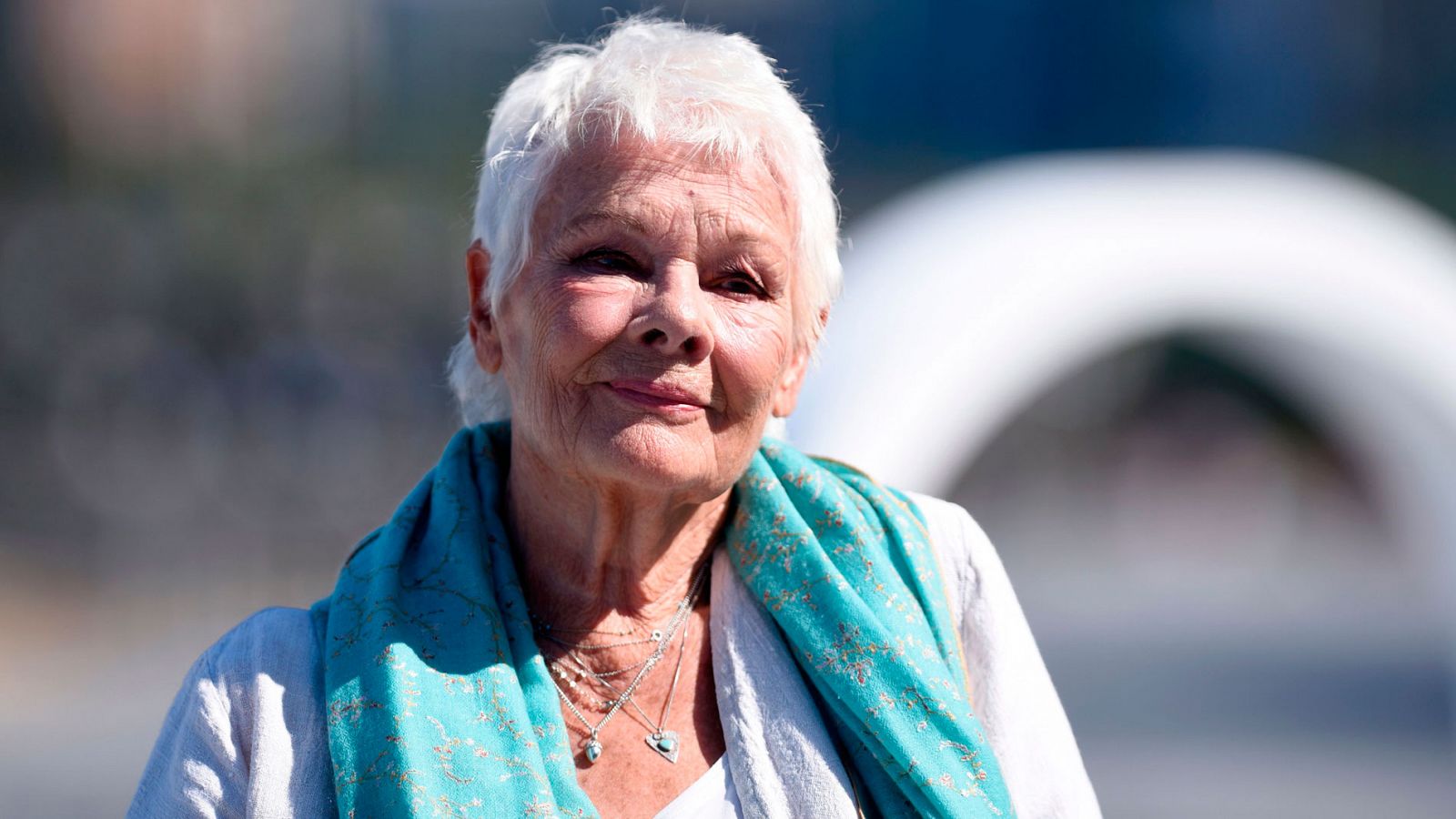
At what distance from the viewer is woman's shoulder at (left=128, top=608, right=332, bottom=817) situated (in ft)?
6.48

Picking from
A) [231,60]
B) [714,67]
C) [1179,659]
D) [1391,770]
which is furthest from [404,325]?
[714,67]

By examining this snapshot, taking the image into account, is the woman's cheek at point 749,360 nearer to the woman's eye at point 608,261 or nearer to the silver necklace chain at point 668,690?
the woman's eye at point 608,261

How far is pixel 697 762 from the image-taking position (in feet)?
7.03

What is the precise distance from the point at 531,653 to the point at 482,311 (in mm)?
599

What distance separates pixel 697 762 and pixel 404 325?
17621mm

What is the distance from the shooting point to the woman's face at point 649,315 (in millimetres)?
2096

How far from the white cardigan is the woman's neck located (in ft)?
0.33

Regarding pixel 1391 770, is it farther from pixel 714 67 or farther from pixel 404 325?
pixel 404 325

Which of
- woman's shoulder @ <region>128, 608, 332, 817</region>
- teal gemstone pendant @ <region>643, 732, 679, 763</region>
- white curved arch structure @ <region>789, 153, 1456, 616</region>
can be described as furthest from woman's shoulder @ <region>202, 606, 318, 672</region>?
white curved arch structure @ <region>789, 153, 1456, 616</region>

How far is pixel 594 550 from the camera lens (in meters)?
2.28

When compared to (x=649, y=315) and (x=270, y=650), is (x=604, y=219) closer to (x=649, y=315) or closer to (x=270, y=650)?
(x=649, y=315)

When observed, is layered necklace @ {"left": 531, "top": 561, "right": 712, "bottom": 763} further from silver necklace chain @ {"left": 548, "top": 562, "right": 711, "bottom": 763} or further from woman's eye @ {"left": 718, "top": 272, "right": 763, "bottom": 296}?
woman's eye @ {"left": 718, "top": 272, "right": 763, "bottom": 296}

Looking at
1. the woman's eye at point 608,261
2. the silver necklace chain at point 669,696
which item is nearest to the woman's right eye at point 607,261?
the woman's eye at point 608,261

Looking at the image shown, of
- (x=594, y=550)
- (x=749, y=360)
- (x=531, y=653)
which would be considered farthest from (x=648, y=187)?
(x=531, y=653)
